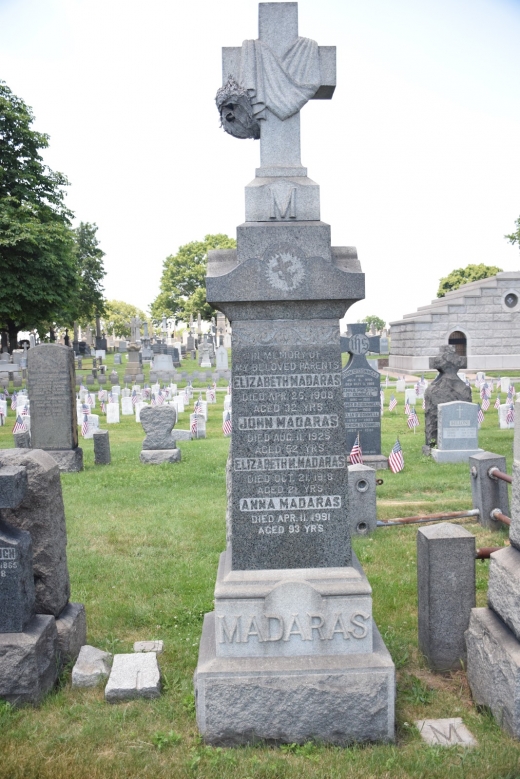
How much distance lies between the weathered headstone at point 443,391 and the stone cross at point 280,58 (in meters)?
9.53

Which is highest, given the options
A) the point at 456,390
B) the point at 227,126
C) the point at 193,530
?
the point at 227,126

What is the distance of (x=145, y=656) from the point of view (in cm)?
461

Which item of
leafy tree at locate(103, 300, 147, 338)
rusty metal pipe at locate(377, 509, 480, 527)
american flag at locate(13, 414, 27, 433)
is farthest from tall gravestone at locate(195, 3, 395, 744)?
leafy tree at locate(103, 300, 147, 338)

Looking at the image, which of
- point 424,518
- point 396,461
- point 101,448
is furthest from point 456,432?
point 101,448

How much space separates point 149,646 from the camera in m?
4.90

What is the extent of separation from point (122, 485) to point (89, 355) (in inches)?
2094

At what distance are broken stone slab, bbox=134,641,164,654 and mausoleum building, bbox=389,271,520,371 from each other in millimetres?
32050

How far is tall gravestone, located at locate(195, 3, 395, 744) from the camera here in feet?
12.4

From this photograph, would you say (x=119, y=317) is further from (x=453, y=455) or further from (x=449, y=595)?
(x=449, y=595)

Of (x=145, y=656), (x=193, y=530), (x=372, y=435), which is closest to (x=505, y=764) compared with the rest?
(x=145, y=656)

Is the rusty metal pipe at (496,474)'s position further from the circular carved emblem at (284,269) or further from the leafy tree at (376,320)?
the leafy tree at (376,320)

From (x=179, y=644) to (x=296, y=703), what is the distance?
152cm

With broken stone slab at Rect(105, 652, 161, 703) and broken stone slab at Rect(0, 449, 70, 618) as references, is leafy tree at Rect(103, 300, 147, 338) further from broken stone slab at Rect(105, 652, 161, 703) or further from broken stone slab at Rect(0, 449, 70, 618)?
broken stone slab at Rect(105, 652, 161, 703)

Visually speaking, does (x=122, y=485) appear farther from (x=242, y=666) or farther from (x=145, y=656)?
(x=242, y=666)
